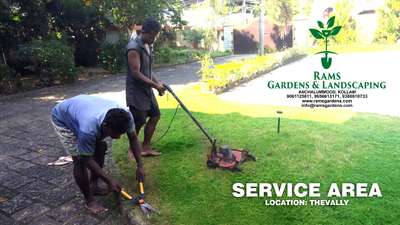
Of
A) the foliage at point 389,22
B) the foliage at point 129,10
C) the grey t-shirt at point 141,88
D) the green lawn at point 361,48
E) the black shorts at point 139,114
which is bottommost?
the black shorts at point 139,114

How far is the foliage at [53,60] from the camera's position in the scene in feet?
38.3

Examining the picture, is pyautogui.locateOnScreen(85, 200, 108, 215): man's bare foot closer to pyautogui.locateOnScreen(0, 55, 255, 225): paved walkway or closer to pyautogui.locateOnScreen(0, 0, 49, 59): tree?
pyautogui.locateOnScreen(0, 55, 255, 225): paved walkway

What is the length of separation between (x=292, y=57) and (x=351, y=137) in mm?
12349

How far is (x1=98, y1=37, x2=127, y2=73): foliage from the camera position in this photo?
15.8 m

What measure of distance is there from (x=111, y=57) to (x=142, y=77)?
38.8 ft

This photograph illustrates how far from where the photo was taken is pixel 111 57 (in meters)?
15.7

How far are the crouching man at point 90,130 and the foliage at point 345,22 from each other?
16.2m

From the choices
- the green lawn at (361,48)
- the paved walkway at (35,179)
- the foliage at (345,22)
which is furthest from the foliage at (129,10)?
the paved walkway at (35,179)

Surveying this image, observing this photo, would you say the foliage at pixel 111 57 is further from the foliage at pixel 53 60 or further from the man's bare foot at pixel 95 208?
the man's bare foot at pixel 95 208

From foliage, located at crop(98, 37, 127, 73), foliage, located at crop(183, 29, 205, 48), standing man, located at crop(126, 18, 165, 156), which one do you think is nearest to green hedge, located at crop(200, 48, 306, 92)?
foliage, located at crop(98, 37, 127, 73)

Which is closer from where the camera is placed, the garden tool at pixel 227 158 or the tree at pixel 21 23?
the garden tool at pixel 227 158

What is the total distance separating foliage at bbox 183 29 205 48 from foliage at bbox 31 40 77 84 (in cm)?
1758

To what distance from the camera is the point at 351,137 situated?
5543mm

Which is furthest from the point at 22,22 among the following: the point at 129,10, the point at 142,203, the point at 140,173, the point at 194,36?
the point at 194,36
